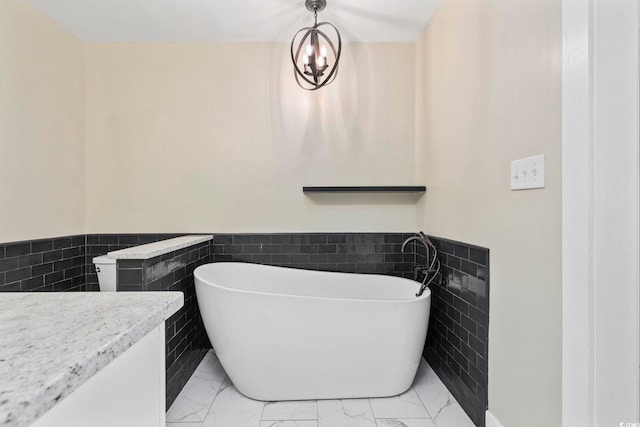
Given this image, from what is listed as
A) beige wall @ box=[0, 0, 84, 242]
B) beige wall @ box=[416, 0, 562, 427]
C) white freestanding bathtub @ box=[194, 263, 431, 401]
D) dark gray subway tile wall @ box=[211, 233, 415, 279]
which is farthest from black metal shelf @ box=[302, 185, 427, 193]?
beige wall @ box=[0, 0, 84, 242]

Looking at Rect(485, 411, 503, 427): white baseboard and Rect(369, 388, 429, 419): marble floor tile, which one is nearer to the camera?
Rect(485, 411, 503, 427): white baseboard

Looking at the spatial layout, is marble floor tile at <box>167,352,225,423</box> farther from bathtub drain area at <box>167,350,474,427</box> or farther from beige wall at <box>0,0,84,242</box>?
beige wall at <box>0,0,84,242</box>

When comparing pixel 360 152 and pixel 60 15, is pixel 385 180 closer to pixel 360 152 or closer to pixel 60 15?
pixel 360 152

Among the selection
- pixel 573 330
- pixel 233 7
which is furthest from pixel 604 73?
pixel 233 7

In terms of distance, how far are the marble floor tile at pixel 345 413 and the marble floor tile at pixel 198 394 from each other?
2.07 feet

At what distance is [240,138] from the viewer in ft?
8.04

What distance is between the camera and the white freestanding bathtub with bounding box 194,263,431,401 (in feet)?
5.44

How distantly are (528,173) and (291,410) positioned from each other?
→ 1.62 meters

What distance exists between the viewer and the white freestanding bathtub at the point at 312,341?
1658 mm

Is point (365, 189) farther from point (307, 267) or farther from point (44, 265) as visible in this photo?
point (44, 265)

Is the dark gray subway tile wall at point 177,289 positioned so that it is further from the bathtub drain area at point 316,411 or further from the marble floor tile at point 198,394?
the bathtub drain area at point 316,411

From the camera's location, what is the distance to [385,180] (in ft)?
8.12

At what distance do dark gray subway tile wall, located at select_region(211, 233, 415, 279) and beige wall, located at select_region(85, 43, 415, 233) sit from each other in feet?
0.26

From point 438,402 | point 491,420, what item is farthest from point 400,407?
point 491,420
